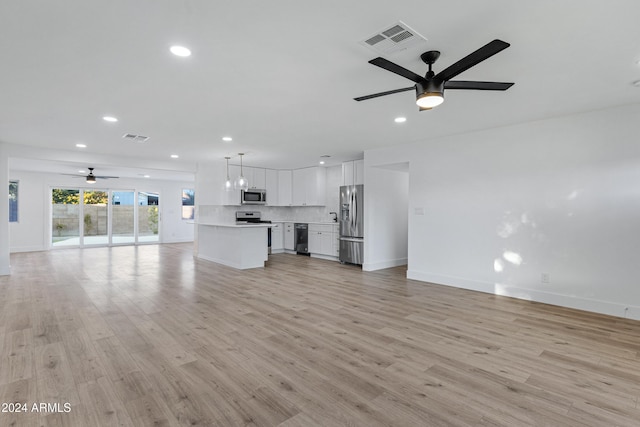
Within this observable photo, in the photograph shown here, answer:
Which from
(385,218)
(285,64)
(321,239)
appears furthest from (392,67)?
(321,239)

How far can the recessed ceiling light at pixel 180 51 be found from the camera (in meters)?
2.44

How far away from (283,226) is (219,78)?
691 centimetres

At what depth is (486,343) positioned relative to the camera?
117 inches

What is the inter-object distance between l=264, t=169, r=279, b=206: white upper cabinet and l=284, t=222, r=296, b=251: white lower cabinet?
0.79 m

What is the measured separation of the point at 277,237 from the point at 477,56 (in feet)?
26.5

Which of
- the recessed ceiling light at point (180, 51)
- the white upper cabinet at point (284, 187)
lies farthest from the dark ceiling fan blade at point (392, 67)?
the white upper cabinet at point (284, 187)

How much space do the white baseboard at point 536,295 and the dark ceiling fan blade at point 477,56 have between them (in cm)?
357

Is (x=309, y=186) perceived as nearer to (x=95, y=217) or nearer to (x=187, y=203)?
(x=187, y=203)

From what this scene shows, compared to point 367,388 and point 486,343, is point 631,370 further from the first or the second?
point 367,388

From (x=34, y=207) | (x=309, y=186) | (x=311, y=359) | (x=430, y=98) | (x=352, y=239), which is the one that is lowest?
(x=311, y=359)

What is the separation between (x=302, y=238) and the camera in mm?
9055

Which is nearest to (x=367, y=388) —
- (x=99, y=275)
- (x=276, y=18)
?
(x=276, y=18)

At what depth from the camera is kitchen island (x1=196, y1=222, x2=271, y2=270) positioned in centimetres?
668

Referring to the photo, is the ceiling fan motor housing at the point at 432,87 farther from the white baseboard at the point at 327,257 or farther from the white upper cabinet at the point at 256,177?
the white upper cabinet at the point at 256,177
